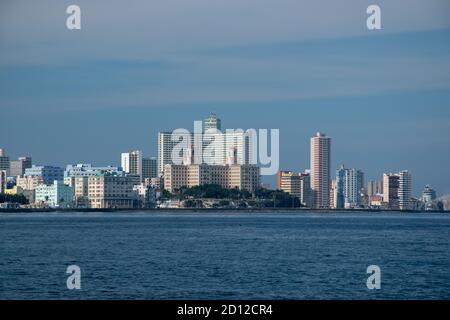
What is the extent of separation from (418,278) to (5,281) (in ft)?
47.5

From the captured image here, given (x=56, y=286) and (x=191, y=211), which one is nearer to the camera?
(x=56, y=286)

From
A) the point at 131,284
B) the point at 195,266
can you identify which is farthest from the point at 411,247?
the point at 131,284
